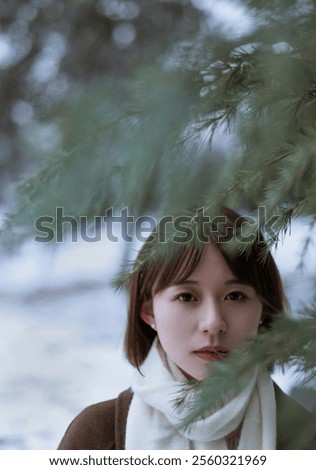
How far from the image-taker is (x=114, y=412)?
38.3 inches

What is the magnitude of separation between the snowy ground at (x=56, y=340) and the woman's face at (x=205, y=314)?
0.07 metres

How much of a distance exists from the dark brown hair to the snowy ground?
2 cm

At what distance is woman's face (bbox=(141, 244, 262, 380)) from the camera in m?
0.95

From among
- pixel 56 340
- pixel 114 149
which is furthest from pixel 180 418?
pixel 114 149

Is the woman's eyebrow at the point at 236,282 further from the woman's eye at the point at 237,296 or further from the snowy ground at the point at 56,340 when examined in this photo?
the snowy ground at the point at 56,340

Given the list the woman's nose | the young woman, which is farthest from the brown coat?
the woman's nose

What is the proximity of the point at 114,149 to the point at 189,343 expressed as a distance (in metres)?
0.37

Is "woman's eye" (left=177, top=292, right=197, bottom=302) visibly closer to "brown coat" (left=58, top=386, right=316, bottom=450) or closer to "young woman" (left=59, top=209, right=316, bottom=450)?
"young woman" (left=59, top=209, right=316, bottom=450)

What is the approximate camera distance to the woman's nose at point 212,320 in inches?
37.5

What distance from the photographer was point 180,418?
2.93 feet

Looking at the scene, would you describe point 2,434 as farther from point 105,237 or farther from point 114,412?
point 105,237

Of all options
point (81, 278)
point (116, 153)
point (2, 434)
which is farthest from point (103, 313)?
point (116, 153)

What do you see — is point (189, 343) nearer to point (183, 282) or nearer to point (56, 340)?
point (183, 282)

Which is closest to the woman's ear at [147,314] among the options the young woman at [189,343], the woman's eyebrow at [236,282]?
the young woman at [189,343]
